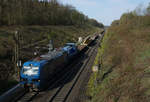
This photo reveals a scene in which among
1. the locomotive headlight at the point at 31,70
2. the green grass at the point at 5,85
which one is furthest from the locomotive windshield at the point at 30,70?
the green grass at the point at 5,85

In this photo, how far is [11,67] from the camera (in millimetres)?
22328

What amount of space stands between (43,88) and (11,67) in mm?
8756

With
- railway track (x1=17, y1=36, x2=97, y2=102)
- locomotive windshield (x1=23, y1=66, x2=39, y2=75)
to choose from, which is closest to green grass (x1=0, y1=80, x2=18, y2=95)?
railway track (x1=17, y1=36, x2=97, y2=102)

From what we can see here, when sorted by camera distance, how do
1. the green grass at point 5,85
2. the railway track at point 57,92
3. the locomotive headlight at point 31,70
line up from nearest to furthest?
the railway track at point 57,92 → the locomotive headlight at point 31,70 → the green grass at point 5,85

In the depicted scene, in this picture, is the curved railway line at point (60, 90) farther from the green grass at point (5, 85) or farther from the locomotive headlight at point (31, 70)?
the locomotive headlight at point (31, 70)

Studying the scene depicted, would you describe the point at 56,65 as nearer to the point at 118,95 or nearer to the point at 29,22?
the point at 118,95

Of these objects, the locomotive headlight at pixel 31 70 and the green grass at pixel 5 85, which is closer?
the locomotive headlight at pixel 31 70

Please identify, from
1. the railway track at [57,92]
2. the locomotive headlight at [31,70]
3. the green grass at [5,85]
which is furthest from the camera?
the green grass at [5,85]

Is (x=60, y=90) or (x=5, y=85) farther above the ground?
(x=5, y=85)

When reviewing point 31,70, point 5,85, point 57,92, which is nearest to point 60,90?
point 57,92

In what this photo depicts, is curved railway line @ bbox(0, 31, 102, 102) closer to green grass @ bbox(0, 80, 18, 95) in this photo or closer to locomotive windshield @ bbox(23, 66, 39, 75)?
green grass @ bbox(0, 80, 18, 95)

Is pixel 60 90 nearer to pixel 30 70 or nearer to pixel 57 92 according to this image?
pixel 57 92

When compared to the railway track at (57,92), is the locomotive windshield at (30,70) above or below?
above

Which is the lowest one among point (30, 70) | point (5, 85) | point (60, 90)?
point (60, 90)
